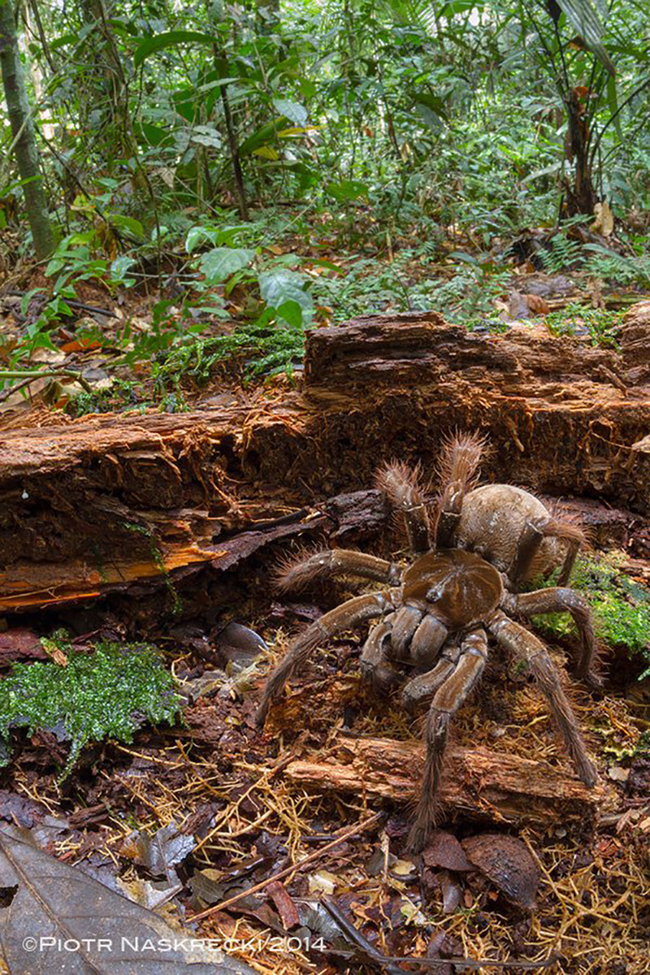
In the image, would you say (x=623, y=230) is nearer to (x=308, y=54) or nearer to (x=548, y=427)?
(x=308, y=54)

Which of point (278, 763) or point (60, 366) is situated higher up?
point (60, 366)

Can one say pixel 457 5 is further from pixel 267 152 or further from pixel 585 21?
pixel 585 21

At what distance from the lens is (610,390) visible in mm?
3531

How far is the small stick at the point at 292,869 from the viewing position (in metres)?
2.16

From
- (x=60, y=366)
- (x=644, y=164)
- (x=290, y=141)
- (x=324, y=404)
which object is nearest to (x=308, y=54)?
(x=290, y=141)

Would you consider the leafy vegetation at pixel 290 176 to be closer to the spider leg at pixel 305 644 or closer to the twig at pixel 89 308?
the twig at pixel 89 308

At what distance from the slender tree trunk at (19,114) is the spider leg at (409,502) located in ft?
10.4

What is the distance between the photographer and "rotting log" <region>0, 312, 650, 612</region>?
9.73ft

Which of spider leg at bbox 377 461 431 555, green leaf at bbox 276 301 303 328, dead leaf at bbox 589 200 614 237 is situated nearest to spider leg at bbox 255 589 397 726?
spider leg at bbox 377 461 431 555

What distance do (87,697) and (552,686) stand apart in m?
1.61

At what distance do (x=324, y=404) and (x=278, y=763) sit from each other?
1.51 meters

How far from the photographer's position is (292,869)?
2285 mm

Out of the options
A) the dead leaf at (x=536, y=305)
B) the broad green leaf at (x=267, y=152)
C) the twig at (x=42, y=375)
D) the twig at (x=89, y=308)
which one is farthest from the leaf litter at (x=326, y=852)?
the broad green leaf at (x=267, y=152)

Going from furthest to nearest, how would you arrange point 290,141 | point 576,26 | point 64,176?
1. point 290,141
2. point 64,176
3. point 576,26
